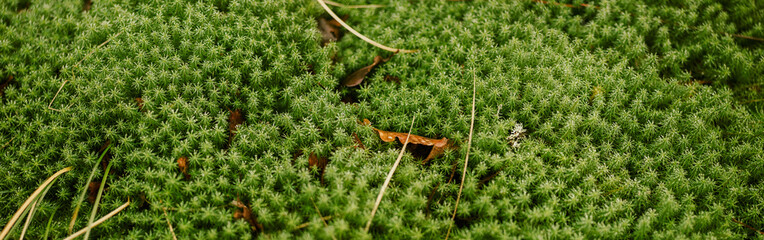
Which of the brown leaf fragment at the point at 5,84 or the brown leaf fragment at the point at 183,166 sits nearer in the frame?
the brown leaf fragment at the point at 183,166

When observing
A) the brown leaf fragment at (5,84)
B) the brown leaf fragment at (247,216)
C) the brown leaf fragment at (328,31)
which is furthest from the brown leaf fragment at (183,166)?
the brown leaf fragment at (5,84)

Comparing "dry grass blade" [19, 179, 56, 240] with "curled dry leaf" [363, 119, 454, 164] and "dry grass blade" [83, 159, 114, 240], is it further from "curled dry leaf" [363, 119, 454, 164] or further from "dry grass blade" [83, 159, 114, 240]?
"curled dry leaf" [363, 119, 454, 164]

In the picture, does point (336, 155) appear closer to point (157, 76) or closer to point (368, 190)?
point (368, 190)

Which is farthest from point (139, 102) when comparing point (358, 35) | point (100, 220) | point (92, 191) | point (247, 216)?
point (358, 35)

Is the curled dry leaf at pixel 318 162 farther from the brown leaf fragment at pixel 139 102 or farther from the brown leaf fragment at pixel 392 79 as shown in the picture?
the brown leaf fragment at pixel 139 102

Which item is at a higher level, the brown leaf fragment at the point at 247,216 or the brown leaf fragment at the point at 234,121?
the brown leaf fragment at the point at 234,121
